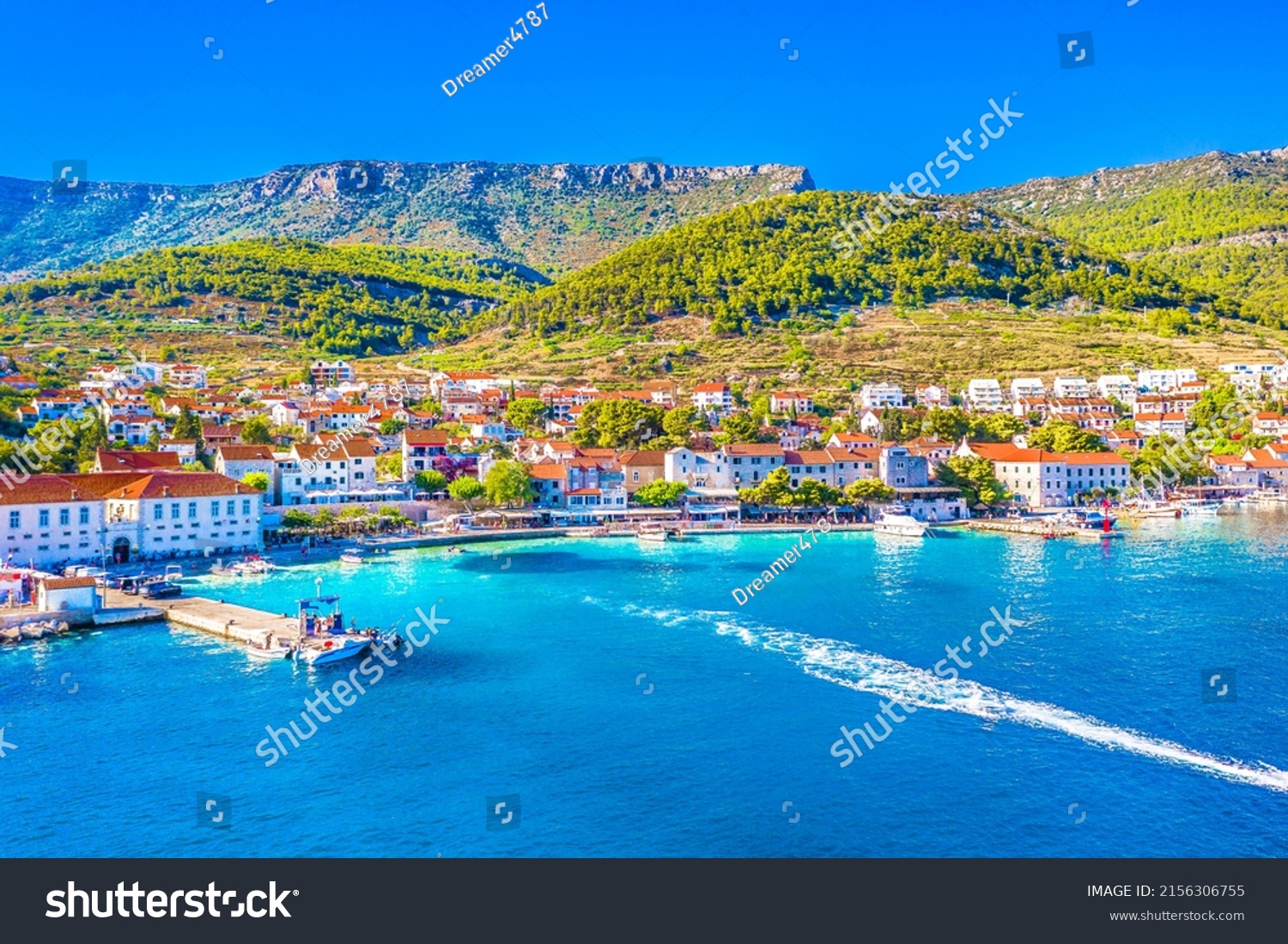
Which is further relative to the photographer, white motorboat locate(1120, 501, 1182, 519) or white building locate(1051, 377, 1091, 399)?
white building locate(1051, 377, 1091, 399)

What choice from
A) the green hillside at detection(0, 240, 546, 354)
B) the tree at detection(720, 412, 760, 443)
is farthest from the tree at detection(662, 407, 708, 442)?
the green hillside at detection(0, 240, 546, 354)

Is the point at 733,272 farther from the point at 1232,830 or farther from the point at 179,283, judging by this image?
the point at 1232,830

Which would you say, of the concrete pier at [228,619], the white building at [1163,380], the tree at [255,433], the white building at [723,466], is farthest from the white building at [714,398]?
the concrete pier at [228,619]

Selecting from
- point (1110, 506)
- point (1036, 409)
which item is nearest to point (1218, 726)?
point (1110, 506)

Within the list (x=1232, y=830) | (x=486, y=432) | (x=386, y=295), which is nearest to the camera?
(x=1232, y=830)

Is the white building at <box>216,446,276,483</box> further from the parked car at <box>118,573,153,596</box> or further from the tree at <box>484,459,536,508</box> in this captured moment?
the parked car at <box>118,573,153,596</box>

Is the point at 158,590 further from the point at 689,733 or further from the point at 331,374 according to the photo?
the point at 331,374
